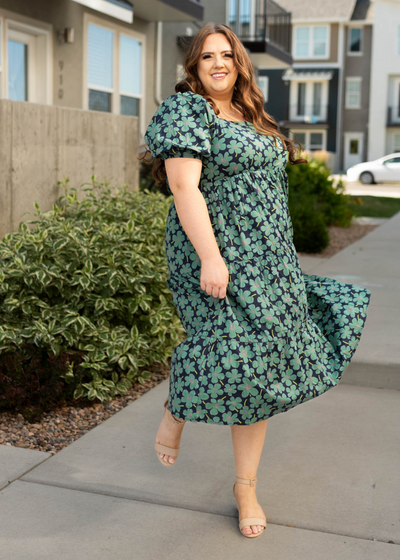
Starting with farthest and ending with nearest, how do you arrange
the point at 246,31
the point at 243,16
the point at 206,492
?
the point at 243,16
the point at 246,31
the point at 206,492

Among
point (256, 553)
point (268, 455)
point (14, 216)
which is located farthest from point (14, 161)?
point (256, 553)

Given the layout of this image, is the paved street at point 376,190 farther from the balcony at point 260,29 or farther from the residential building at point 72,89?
the residential building at point 72,89

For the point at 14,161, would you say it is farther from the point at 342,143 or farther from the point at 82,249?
the point at 342,143

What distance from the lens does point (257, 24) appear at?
16844 mm

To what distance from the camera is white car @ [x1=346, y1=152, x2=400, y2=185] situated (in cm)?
2911

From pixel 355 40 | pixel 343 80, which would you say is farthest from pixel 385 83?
pixel 355 40

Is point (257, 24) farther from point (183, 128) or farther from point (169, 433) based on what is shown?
point (169, 433)

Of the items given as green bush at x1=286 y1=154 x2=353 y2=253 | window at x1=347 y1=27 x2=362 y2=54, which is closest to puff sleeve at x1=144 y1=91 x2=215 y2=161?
green bush at x1=286 y1=154 x2=353 y2=253

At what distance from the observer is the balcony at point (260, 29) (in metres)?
15.7

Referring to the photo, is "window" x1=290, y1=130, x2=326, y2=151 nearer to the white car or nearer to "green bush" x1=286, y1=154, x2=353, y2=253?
the white car

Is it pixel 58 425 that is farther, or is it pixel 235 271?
pixel 58 425

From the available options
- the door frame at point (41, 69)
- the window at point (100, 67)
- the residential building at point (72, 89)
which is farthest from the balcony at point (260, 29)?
the door frame at point (41, 69)

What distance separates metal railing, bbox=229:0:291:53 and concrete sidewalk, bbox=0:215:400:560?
12.9m

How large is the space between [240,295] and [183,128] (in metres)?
0.61
